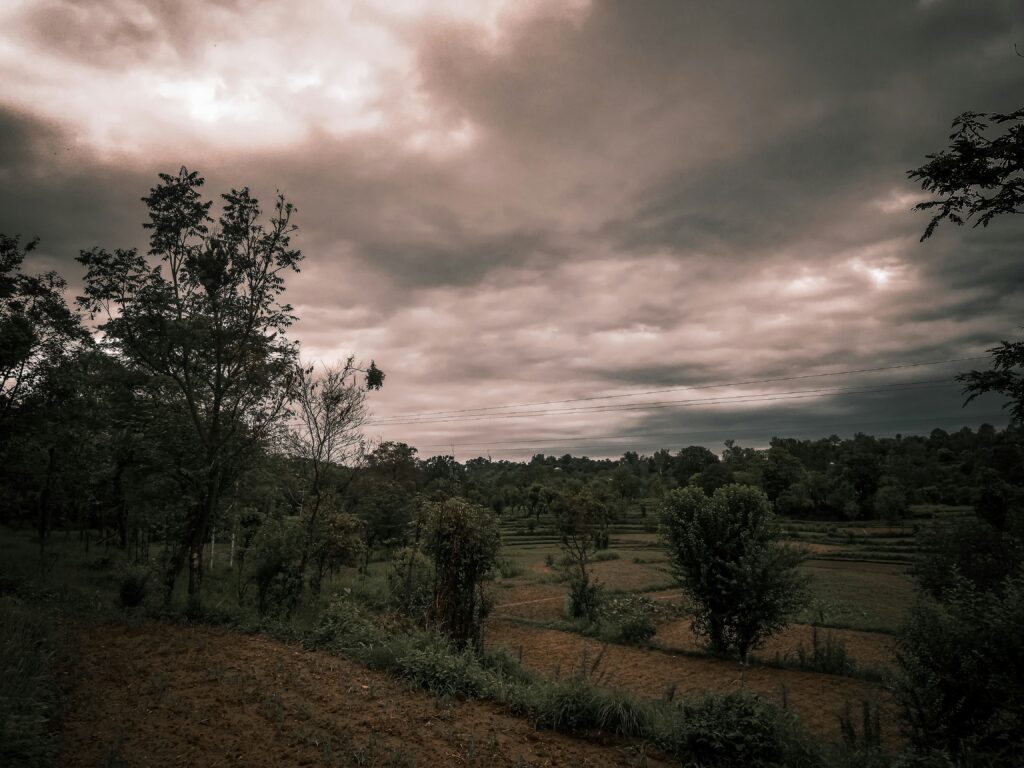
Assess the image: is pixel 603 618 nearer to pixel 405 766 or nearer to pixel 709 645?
pixel 709 645

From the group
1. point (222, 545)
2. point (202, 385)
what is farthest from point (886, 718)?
point (222, 545)

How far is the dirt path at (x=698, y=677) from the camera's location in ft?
37.7

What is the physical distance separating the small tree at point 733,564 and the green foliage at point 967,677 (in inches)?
300

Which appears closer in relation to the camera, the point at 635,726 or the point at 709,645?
the point at 635,726

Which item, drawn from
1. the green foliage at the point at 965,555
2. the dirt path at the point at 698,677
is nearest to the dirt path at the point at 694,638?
the dirt path at the point at 698,677

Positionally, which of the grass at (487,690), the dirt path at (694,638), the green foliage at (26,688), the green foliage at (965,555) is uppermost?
the green foliage at (26,688)

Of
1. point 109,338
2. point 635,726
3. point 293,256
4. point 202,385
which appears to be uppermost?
point 293,256

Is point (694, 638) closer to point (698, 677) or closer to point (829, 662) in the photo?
point (829, 662)

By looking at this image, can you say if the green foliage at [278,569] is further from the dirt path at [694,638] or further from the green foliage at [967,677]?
the green foliage at [967,677]

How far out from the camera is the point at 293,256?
15.4 metres

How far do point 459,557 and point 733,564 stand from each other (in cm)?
834

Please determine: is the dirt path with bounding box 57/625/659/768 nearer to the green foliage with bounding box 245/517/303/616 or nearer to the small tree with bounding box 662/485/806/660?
the green foliage with bounding box 245/517/303/616

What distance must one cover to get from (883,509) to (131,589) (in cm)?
7964

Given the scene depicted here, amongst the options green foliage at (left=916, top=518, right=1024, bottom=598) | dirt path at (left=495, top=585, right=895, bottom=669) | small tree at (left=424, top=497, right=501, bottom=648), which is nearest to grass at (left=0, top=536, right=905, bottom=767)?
small tree at (left=424, top=497, right=501, bottom=648)
